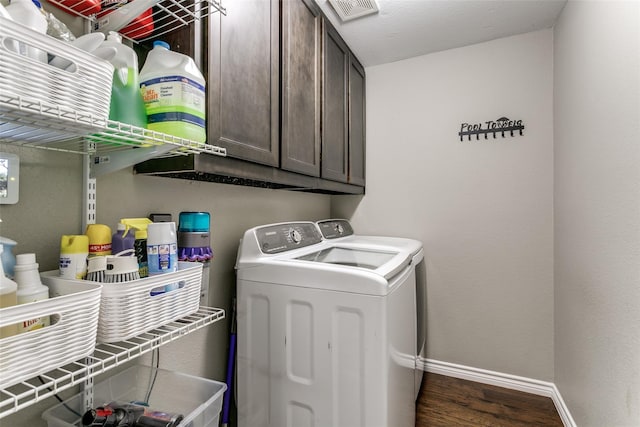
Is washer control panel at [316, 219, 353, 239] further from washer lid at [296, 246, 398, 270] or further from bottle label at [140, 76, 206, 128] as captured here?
bottle label at [140, 76, 206, 128]

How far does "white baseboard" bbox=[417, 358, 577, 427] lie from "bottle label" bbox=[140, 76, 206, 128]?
1.92 meters

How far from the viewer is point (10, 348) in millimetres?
544

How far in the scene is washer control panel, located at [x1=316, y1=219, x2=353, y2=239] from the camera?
2.21m

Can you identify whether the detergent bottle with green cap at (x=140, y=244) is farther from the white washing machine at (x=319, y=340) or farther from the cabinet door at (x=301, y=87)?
the cabinet door at (x=301, y=87)

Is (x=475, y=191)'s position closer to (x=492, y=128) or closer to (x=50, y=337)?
(x=492, y=128)

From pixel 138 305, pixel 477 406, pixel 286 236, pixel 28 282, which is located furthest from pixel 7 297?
pixel 477 406

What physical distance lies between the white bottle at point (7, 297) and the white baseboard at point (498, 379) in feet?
6.51

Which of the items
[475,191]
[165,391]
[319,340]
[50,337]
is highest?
[475,191]

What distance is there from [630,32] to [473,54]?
4.31ft

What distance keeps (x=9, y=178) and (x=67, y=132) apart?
10.7 inches

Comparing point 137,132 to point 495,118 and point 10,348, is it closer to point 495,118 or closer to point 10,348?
point 10,348

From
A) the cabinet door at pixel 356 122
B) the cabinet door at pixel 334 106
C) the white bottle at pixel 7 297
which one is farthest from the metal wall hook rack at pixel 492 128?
the white bottle at pixel 7 297

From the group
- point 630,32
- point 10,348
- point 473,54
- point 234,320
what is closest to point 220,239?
point 234,320

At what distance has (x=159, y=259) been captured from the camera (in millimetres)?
892
